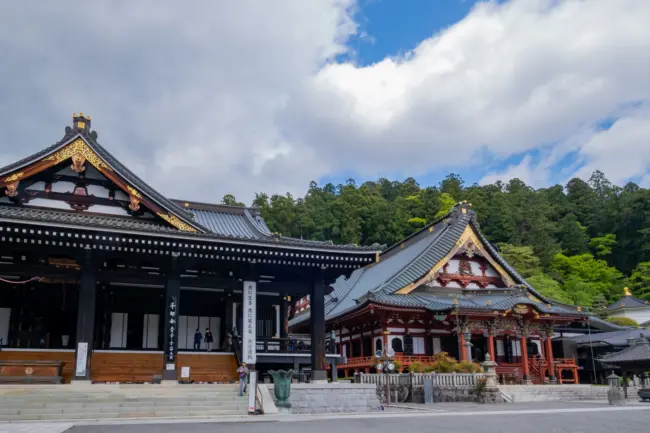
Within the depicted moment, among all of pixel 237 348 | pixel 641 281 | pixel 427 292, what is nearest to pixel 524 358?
→ pixel 427 292

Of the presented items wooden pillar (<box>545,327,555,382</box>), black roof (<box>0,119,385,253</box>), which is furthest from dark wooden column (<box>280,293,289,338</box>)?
wooden pillar (<box>545,327,555,382</box>)

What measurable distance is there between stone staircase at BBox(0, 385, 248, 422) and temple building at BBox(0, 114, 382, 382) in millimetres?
1609

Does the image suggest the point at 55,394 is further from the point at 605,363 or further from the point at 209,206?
the point at 605,363

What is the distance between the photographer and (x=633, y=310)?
50344mm

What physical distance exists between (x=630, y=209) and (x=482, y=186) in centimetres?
2103

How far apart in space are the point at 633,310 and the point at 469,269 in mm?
25368

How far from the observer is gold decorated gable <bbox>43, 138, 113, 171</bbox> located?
18.5m

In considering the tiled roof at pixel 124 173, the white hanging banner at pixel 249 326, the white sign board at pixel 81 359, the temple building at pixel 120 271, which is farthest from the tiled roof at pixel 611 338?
the white sign board at pixel 81 359

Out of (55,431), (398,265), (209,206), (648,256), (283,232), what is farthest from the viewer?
(648,256)

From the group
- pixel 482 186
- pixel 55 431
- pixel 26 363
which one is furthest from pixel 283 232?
pixel 55 431

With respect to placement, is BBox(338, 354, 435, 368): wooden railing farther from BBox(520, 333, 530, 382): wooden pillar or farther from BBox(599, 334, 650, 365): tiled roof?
BBox(599, 334, 650, 365): tiled roof

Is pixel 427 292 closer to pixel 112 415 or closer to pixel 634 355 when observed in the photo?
pixel 634 355

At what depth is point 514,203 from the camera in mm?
67125

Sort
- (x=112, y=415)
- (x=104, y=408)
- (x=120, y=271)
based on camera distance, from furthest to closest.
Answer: (x=120, y=271) → (x=104, y=408) → (x=112, y=415)
